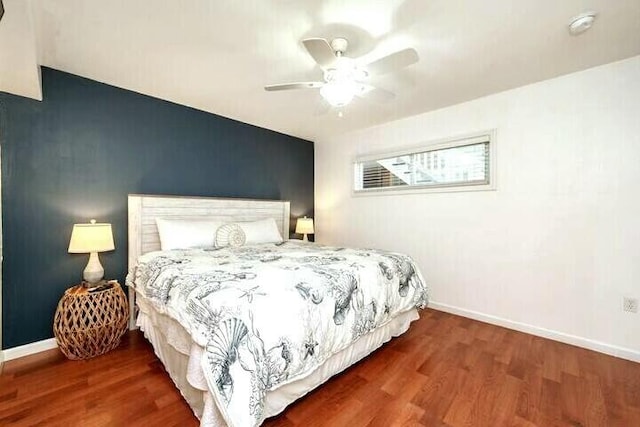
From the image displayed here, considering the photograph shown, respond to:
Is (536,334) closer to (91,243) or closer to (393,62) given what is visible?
(393,62)

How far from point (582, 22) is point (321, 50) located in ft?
5.28

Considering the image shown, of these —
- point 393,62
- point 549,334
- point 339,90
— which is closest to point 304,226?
point 339,90

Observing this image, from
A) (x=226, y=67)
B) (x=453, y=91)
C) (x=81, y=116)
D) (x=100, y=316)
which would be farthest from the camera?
(x=453, y=91)

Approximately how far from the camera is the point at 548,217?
2535mm

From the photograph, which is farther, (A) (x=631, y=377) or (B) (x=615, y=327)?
(B) (x=615, y=327)

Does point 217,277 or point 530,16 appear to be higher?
point 530,16

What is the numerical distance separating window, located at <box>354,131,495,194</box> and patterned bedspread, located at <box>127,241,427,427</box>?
53.5 inches

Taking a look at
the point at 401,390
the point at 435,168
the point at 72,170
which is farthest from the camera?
the point at 435,168

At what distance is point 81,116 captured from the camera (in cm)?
247

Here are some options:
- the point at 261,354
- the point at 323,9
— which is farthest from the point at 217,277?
the point at 323,9

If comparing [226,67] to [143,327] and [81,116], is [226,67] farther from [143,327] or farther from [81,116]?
[143,327]

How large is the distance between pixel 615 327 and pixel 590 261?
0.52 meters

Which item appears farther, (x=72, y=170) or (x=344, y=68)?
(x=72, y=170)

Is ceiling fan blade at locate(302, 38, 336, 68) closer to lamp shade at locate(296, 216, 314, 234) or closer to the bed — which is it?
the bed
